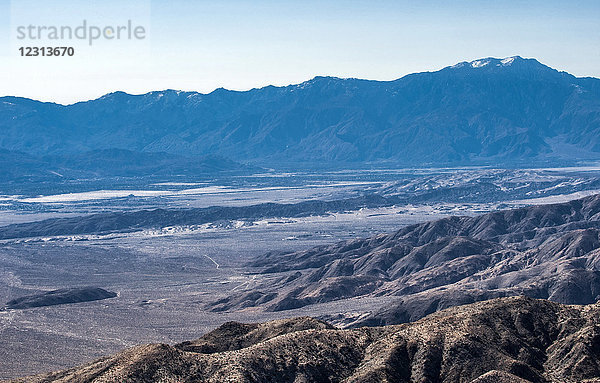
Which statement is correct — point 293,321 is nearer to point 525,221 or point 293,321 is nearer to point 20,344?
point 20,344

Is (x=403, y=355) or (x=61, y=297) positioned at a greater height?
(x=403, y=355)

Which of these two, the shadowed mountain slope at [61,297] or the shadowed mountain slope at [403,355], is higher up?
the shadowed mountain slope at [403,355]

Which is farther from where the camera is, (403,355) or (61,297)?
(61,297)

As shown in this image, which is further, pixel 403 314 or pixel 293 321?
pixel 403 314

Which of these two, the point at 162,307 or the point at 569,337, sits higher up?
the point at 569,337

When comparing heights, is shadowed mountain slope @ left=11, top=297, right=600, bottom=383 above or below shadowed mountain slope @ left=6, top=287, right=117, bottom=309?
above

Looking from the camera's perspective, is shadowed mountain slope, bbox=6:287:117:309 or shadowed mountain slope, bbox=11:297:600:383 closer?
shadowed mountain slope, bbox=11:297:600:383

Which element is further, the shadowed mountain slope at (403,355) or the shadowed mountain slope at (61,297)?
the shadowed mountain slope at (61,297)

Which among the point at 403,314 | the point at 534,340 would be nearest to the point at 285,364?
the point at 534,340
